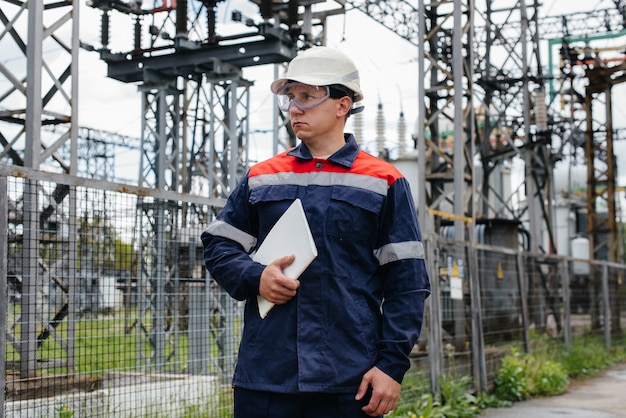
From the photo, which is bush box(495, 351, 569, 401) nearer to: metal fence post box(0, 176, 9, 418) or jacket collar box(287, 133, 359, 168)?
metal fence post box(0, 176, 9, 418)

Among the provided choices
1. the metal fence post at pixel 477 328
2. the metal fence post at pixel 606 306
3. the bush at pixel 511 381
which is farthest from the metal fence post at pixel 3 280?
the metal fence post at pixel 606 306

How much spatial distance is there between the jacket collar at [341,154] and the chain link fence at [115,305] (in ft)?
6.87

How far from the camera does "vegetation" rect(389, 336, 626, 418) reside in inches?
354

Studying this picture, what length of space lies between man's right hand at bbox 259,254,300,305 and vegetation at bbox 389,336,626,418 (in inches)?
206

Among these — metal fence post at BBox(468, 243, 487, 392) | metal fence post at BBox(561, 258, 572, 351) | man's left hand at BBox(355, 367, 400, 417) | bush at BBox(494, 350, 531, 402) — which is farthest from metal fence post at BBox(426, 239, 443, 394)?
man's left hand at BBox(355, 367, 400, 417)

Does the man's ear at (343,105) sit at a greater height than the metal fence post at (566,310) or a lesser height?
greater

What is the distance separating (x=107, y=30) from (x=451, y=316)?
29.9ft

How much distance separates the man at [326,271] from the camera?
3119 mm

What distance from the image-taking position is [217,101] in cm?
1739

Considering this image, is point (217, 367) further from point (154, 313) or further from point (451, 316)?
point (451, 316)

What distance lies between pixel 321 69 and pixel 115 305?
3.30 m

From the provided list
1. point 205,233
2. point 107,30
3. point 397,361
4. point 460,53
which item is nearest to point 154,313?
point 205,233

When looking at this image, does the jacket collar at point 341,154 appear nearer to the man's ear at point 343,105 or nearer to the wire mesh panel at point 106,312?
the man's ear at point 343,105

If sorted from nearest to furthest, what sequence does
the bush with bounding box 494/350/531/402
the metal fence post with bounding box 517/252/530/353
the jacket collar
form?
1. the jacket collar
2. the bush with bounding box 494/350/531/402
3. the metal fence post with bounding box 517/252/530/353
